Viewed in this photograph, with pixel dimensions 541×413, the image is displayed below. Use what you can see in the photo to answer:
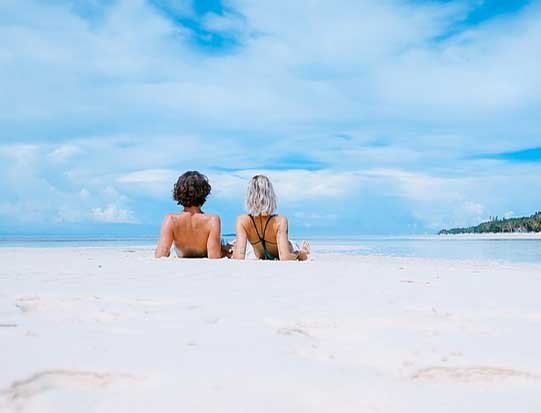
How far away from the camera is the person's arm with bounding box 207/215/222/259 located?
820 centimetres

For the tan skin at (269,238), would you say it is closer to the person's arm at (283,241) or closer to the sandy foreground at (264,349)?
the person's arm at (283,241)

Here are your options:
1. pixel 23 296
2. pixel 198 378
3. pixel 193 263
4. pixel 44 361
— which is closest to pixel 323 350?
pixel 198 378

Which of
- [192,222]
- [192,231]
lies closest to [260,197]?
[192,222]

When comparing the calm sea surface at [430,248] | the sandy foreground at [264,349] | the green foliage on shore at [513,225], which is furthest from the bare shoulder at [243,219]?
the green foliage on shore at [513,225]

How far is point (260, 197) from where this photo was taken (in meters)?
7.96

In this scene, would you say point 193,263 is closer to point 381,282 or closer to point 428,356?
point 381,282

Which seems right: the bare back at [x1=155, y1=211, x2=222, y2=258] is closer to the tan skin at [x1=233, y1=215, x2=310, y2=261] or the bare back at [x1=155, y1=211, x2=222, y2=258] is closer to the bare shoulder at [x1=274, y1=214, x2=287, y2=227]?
the tan skin at [x1=233, y1=215, x2=310, y2=261]

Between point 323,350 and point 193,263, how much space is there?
14.3 ft

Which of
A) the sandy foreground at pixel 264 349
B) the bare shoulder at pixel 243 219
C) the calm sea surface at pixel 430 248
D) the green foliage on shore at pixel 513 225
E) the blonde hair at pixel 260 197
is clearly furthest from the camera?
the green foliage on shore at pixel 513 225

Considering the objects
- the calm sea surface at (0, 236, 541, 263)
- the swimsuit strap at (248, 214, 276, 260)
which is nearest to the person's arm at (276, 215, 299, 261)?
the swimsuit strap at (248, 214, 276, 260)

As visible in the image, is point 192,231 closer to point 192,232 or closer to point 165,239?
point 192,232

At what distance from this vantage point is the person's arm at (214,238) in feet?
26.9

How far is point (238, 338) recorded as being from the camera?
8.98 ft

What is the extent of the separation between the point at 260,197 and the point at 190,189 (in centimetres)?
105
